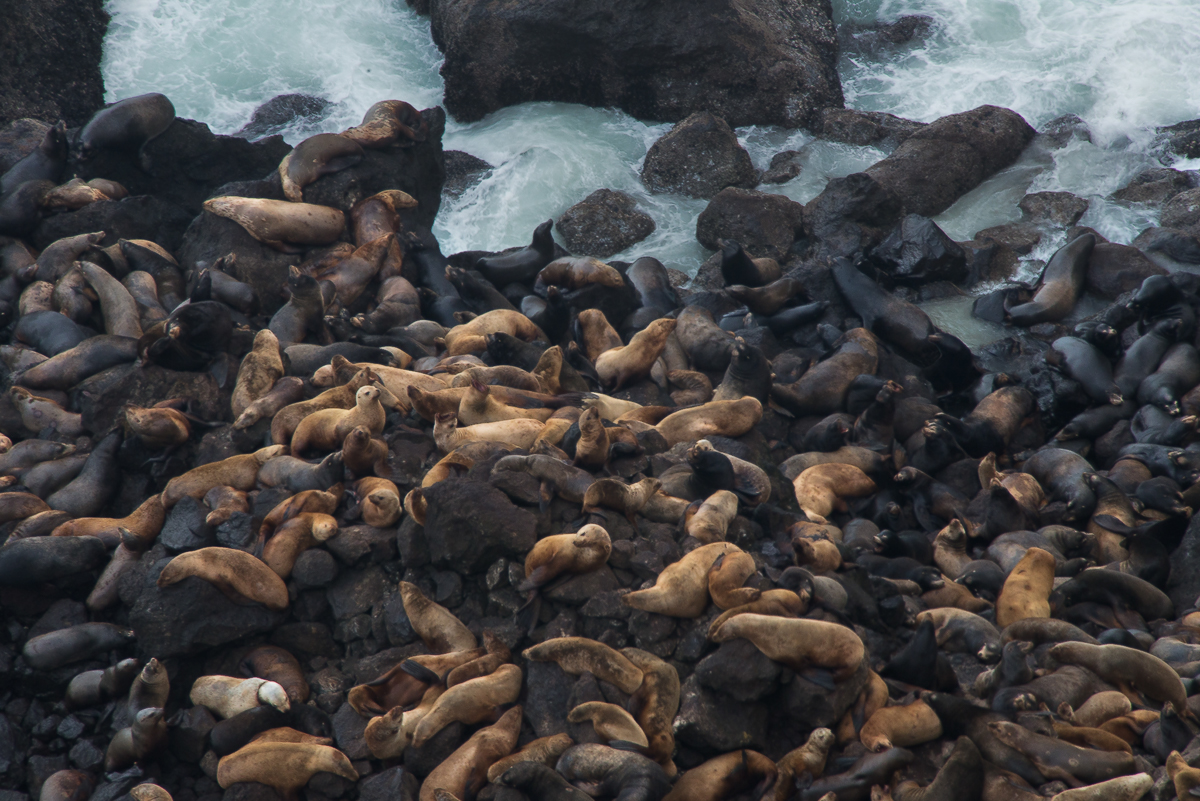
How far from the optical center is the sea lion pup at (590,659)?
515cm

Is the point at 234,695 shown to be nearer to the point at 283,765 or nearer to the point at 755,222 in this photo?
the point at 283,765

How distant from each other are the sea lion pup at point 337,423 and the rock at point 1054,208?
39.4 feet

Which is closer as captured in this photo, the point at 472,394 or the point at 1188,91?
the point at 472,394

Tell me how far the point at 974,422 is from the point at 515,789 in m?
6.90

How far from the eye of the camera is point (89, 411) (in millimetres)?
8242

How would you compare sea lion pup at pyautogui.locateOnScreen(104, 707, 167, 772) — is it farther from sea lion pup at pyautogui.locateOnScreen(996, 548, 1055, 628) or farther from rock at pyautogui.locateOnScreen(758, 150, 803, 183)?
rock at pyautogui.locateOnScreen(758, 150, 803, 183)

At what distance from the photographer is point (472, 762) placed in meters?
4.96

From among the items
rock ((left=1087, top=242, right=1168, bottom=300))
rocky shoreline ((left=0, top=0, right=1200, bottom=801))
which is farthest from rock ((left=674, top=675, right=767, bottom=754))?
rock ((left=1087, top=242, right=1168, bottom=300))

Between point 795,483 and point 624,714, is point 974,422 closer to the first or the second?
point 795,483

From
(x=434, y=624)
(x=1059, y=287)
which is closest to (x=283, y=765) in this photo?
(x=434, y=624)

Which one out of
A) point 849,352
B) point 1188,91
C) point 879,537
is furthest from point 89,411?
point 1188,91

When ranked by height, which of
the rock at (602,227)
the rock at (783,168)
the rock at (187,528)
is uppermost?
the rock at (187,528)

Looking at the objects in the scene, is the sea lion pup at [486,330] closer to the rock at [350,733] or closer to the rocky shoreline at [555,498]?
the rocky shoreline at [555,498]

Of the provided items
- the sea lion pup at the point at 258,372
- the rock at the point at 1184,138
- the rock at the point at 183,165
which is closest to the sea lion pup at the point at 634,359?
the sea lion pup at the point at 258,372
